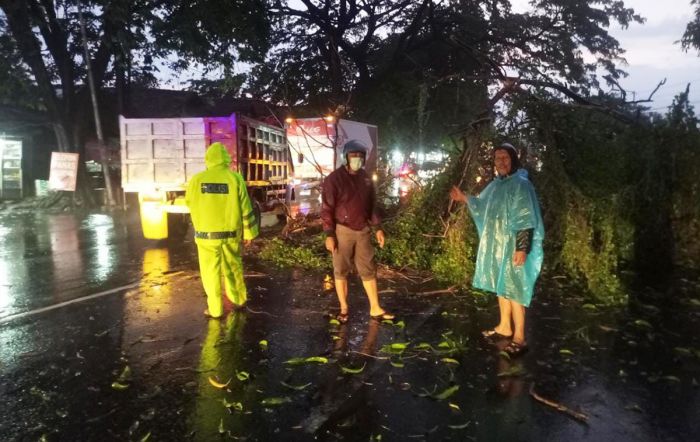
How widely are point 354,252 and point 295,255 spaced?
3.19m

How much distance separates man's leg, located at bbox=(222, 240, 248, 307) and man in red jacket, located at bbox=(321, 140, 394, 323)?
109 centimetres

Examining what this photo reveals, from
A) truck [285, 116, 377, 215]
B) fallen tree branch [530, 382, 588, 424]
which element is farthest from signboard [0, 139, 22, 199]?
fallen tree branch [530, 382, 588, 424]

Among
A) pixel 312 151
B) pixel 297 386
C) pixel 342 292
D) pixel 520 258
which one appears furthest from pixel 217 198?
pixel 312 151

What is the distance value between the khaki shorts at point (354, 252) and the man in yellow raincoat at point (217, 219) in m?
1.04

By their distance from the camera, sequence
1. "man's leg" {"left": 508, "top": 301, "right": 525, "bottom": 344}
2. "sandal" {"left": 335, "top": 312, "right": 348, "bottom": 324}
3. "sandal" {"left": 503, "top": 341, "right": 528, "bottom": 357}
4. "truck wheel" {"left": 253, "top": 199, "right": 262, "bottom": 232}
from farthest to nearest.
Result: 1. "truck wheel" {"left": 253, "top": 199, "right": 262, "bottom": 232}
2. "sandal" {"left": 335, "top": 312, "right": 348, "bottom": 324}
3. "man's leg" {"left": 508, "top": 301, "right": 525, "bottom": 344}
4. "sandal" {"left": 503, "top": 341, "right": 528, "bottom": 357}

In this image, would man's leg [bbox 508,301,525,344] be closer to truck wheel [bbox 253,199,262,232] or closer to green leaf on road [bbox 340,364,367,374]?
green leaf on road [bbox 340,364,367,374]

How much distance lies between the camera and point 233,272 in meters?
5.70

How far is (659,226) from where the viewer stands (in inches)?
327

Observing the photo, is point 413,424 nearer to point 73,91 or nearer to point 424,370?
point 424,370

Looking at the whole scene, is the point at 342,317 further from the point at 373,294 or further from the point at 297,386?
the point at 297,386

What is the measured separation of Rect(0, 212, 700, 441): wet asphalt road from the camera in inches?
133

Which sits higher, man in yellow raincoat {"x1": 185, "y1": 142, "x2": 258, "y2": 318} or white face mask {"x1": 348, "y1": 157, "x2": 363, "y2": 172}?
white face mask {"x1": 348, "y1": 157, "x2": 363, "y2": 172}

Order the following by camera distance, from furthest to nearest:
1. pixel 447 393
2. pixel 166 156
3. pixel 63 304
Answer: pixel 166 156
pixel 63 304
pixel 447 393

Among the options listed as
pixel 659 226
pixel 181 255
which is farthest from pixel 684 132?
pixel 181 255
